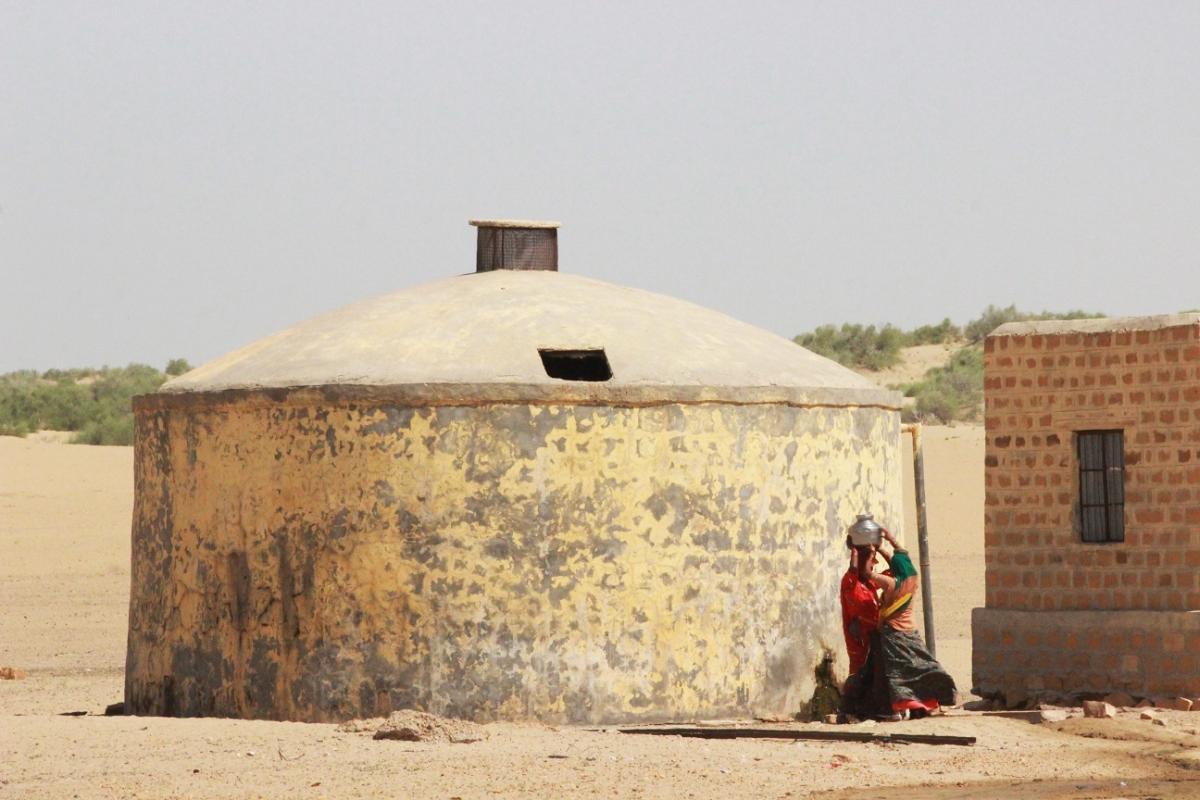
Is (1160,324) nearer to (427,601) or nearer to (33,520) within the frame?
(427,601)

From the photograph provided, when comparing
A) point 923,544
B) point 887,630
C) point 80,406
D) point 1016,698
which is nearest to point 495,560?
point 887,630

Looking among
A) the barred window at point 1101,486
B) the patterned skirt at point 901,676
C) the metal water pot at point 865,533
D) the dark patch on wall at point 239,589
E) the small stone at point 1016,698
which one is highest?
the barred window at point 1101,486

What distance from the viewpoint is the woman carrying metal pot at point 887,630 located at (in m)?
12.3

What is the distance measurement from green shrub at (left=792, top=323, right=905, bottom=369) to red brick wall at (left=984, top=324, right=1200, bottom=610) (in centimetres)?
3160

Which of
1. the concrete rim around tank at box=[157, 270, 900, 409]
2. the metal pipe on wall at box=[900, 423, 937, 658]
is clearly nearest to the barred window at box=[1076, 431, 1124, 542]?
the metal pipe on wall at box=[900, 423, 937, 658]

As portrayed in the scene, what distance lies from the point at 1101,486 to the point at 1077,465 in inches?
8.5

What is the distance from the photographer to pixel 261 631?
1214 centimetres

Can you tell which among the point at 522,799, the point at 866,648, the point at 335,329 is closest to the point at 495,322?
the point at 335,329

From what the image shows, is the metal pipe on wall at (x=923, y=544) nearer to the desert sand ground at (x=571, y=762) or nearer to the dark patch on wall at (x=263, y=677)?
the desert sand ground at (x=571, y=762)

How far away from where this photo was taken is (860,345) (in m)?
47.0

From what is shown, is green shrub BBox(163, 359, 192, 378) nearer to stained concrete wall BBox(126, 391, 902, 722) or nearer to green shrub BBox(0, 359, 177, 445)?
green shrub BBox(0, 359, 177, 445)

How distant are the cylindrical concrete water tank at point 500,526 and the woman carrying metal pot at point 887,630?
330 millimetres

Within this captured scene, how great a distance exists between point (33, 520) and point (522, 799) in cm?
2462

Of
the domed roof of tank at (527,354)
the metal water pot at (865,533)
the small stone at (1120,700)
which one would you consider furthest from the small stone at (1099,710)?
the domed roof of tank at (527,354)
